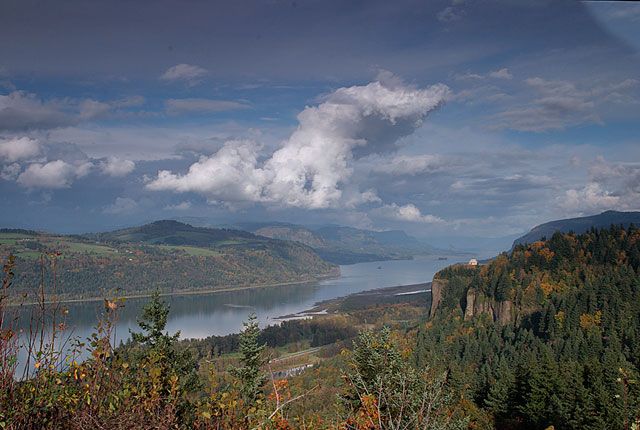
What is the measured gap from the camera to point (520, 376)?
21.3 metres

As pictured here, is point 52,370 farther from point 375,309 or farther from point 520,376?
point 375,309

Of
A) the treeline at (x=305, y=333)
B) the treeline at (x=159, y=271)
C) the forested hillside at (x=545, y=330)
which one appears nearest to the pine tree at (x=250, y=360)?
the forested hillside at (x=545, y=330)

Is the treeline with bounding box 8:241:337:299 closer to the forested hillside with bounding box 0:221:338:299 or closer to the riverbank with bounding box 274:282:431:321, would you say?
the forested hillside with bounding box 0:221:338:299

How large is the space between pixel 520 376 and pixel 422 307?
74263mm

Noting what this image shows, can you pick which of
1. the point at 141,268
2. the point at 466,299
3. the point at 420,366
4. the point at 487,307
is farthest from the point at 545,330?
the point at 141,268

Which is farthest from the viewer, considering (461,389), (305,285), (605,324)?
(305,285)

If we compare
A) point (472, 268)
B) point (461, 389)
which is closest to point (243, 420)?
point (461, 389)

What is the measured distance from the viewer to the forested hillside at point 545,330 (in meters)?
18.3

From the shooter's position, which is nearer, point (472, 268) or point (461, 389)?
point (461, 389)

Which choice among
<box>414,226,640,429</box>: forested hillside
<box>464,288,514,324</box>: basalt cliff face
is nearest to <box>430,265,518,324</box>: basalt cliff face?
<box>464,288,514,324</box>: basalt cliff face

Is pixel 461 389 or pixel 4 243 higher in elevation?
pixel 4 243

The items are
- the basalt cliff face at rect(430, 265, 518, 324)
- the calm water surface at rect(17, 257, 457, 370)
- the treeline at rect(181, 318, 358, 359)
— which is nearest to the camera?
the basalt cliff face at rect(430, 265, 518, 324)

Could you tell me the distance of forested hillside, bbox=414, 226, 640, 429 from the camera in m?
18.3

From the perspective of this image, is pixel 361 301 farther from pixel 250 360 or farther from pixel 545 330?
pixel 250 360
